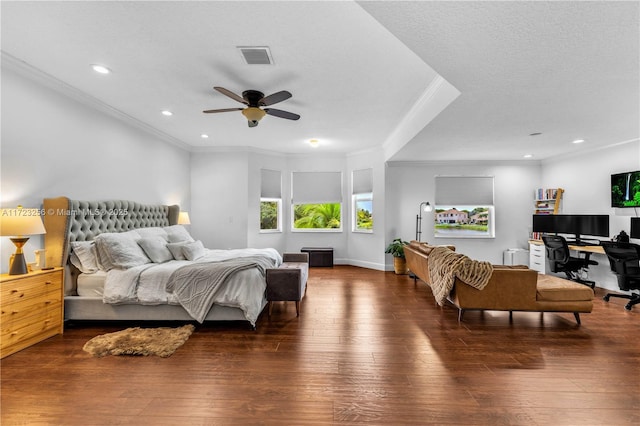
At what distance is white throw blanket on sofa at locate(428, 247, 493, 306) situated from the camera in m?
3.47

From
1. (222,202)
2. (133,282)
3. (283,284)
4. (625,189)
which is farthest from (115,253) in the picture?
(625,189)

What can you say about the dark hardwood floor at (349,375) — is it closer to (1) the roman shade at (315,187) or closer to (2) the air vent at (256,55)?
(2) the air vent at (256,55)

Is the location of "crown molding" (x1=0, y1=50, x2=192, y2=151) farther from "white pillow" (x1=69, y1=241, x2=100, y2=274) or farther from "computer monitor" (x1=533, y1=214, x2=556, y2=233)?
"computer monitor" (x1=533, y1=214, x2=556, y2=233)

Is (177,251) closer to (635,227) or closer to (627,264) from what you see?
(627,264)

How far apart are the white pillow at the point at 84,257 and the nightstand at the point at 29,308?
Result: 266 mm

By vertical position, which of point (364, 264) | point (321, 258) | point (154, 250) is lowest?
point (364, 264)

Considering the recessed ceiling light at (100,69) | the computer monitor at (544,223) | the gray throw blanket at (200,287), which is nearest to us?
the recessed ceiling light at (100,69)

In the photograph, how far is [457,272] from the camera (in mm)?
3523

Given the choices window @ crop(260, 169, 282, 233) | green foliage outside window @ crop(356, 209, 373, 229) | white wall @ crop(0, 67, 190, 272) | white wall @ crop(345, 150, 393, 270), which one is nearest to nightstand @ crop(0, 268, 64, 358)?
white wall @ crop(0, 67, 190, 272)

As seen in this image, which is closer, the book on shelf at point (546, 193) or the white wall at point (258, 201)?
the book on shelf at point (546, 193)

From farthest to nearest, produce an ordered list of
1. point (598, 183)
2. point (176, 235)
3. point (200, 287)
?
point (598, 183)
point (176, 235)
point (200, 287)

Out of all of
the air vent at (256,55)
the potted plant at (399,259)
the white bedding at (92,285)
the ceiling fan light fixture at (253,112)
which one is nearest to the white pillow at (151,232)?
the white bedding at (92,285)

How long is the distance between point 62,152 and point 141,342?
2.48m

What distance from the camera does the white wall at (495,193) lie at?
6984 millimetres
